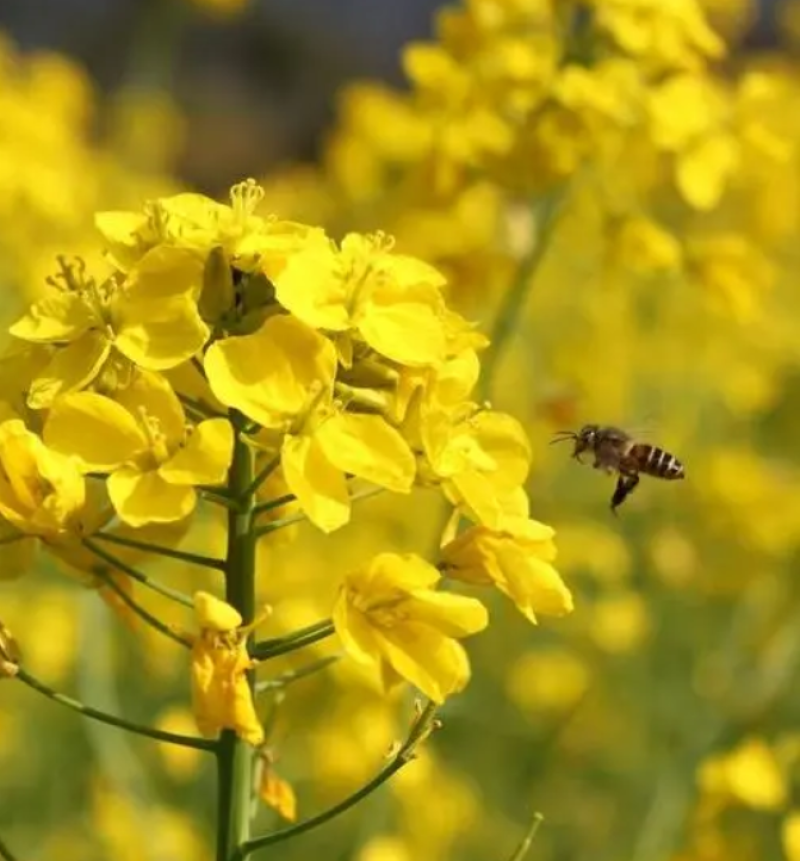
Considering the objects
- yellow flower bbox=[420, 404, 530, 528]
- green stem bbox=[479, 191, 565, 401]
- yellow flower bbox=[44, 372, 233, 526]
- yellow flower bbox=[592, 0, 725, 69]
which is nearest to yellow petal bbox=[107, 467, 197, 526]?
yellow flower bbox=[44, 372, 233, 526]

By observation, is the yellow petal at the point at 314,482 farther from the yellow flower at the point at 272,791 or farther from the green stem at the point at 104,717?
the yellow flower at the point at 272,791

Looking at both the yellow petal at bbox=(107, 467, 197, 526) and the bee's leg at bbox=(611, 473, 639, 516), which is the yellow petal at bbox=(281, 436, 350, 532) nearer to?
the yellow petal at bbox=(107, 467, 197, 526)

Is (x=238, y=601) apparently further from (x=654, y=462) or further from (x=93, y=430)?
(x=654, y=462)

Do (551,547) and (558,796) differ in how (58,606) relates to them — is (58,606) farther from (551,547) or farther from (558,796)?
(551,547)

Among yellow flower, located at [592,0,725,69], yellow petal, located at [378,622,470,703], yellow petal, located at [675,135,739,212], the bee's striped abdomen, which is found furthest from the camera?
yellow petal, located at [675,135,739,212]

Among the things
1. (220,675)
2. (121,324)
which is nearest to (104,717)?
(220,675)

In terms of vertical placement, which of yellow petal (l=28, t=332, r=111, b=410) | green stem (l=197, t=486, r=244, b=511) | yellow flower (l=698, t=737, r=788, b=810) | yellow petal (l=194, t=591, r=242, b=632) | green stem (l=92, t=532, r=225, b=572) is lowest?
yellow flower (l=698, t=737, r=788, b=810)

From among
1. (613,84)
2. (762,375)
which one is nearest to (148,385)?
(613,84)
